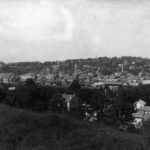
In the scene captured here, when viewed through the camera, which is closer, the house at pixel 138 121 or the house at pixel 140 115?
the house at pixel 138 121

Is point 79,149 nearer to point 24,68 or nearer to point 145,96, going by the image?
point 145,96

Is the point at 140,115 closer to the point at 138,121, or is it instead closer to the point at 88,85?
the point at 138,121

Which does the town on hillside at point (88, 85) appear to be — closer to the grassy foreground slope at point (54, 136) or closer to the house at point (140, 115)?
the house at point (140, 115)

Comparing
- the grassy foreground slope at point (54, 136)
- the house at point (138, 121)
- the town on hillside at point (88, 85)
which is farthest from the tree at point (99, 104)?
the grassy foreground slope at point (54, 136)

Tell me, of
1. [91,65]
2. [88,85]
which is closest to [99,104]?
[88,85]

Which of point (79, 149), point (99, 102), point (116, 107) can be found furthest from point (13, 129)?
point (99, 102)

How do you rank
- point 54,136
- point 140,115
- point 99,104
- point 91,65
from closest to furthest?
point 54,136 < point 99,104 < point 140,115 < point 91,65

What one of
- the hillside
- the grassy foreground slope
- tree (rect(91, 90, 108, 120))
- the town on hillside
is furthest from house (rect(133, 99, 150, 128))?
the hillside

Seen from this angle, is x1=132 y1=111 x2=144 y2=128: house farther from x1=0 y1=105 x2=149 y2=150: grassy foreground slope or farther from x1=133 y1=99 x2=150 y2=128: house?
x1=0 y1=105 x2=149 y2=150: grassy foreground slope
